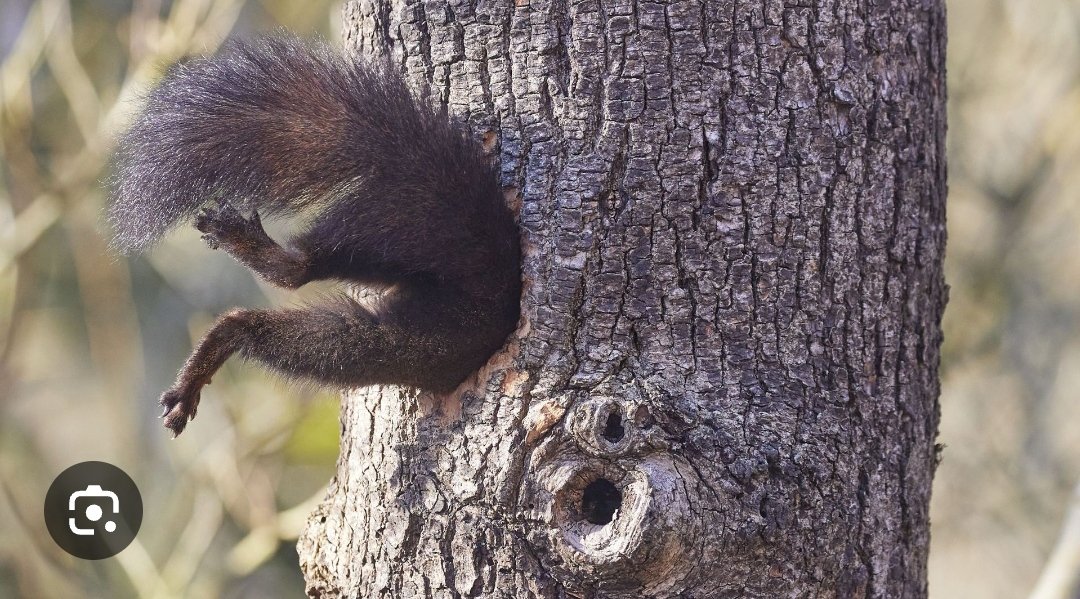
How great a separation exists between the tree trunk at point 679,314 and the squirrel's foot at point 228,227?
0.91 ft

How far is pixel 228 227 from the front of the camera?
1.11 metres

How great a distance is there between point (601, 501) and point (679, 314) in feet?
0.72

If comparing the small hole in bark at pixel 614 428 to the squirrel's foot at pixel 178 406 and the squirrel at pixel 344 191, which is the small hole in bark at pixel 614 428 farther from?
the squirrel's foot at pixel 178 406

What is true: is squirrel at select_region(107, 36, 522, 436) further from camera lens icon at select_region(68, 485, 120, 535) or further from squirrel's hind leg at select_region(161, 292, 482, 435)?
camera lens icon at select_region(68, 485, 120, 535)

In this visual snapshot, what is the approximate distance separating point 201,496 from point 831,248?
11.5 feet

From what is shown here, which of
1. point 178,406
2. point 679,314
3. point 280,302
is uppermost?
point 280,302

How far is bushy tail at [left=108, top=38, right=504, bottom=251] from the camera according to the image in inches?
39.6

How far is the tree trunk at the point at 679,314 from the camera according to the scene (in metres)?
1.01

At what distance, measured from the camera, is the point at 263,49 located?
1.06 meters

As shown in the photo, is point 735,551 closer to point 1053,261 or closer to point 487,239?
point 487,239

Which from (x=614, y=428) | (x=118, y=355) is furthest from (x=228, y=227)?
(x=118, y=355)
